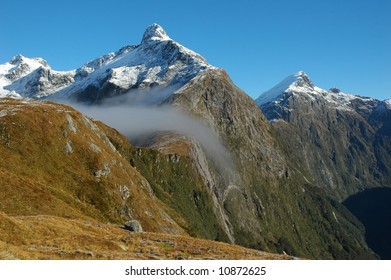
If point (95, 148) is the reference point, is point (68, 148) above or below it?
below

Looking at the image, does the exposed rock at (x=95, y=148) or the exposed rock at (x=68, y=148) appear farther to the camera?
the exposed rock at (x=95, y=148)

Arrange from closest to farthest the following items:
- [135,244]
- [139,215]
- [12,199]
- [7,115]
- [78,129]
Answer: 1. [135,244]
2. [12,199]
3. [7,115]
4. [139,215]
5. [78,129]

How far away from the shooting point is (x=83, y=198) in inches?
4119

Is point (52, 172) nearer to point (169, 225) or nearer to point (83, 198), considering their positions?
point (83, 198)

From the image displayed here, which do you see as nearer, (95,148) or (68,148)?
(68,148)

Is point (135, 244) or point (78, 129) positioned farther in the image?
point (78, 129)

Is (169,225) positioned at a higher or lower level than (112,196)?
lower

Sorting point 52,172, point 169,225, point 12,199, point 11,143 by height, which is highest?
point 11,143

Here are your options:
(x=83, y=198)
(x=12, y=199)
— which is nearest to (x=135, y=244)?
(x=12, y=199)

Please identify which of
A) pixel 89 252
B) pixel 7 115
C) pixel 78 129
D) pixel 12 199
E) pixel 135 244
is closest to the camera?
pixel 89 252

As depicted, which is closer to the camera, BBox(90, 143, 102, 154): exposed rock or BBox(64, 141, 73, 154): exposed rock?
BBox(64, 141, 73, 154): exposed rock
